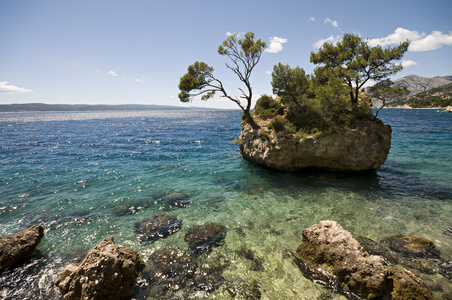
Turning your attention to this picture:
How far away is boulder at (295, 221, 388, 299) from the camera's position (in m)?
7.19

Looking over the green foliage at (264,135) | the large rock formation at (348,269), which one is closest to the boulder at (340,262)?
the large rock formation at (348,269)

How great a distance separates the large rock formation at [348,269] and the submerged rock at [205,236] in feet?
13.9

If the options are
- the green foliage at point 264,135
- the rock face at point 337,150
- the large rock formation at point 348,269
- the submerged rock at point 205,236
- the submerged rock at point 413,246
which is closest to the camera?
the large rock formation at point 348,269

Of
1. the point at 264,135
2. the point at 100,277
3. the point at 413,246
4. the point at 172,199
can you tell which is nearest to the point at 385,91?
the point at 264,135

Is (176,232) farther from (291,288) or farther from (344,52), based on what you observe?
(344,52)

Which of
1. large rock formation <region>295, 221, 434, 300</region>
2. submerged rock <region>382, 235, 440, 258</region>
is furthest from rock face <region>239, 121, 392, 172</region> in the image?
large rock formation <region>295, 221, 434, 300</region>

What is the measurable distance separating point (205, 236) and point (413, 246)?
35.4ft

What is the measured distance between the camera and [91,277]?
696cm

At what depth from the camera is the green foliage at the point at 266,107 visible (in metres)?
26.1

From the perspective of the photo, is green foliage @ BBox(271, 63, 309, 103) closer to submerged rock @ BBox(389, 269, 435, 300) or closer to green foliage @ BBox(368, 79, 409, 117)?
green foliage @ BBox(368, 79, 409, 117)

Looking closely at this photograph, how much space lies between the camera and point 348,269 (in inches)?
306

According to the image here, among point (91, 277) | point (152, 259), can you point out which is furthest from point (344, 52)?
point (91, 277)

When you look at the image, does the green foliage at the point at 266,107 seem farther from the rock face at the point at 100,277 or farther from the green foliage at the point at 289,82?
the rock face at the point at 100,277

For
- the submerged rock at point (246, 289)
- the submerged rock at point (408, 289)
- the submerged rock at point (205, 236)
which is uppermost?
the submerged rock at point (408, 289)
